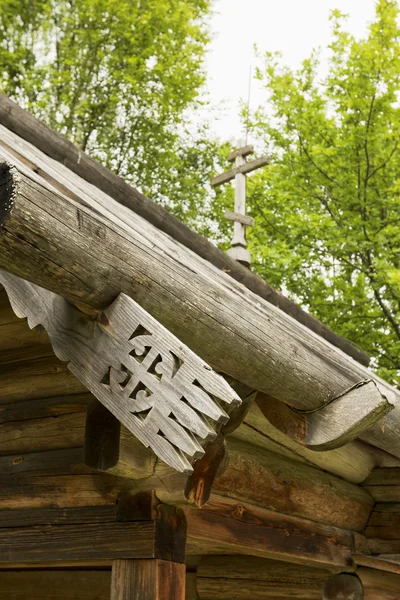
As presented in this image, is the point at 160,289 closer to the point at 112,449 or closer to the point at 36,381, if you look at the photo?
the point at 112,449

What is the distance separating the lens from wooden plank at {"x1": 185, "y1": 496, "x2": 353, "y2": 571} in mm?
3170

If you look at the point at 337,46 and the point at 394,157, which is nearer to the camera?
the point at 394,157

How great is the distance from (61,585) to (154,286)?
2.50 meters

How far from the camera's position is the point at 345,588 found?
Answer: 4188 millimetres

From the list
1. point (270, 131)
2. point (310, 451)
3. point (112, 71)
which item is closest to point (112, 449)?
point (310, 451)

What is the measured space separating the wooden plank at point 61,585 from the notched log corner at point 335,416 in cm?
153

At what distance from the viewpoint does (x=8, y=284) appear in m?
2.45

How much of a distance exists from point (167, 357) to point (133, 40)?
12499 mm

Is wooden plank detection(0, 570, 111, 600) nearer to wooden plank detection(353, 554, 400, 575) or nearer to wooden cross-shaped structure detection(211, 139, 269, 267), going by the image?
wooden plank detection(353, 554, 400, 575)

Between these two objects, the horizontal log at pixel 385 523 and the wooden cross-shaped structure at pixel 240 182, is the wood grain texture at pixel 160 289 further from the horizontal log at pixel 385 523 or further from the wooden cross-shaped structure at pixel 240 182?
the wooden cross-shaped structure at pixel 240 182

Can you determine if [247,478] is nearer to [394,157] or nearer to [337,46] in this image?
[394,157]

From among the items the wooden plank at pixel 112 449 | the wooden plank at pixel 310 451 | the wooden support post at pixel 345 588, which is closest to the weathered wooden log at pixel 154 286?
the wooden plank at pixel 310 451

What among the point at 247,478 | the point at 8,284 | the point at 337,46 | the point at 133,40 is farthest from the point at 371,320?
the point at 8,284

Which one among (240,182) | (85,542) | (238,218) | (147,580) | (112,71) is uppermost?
(112,71)
